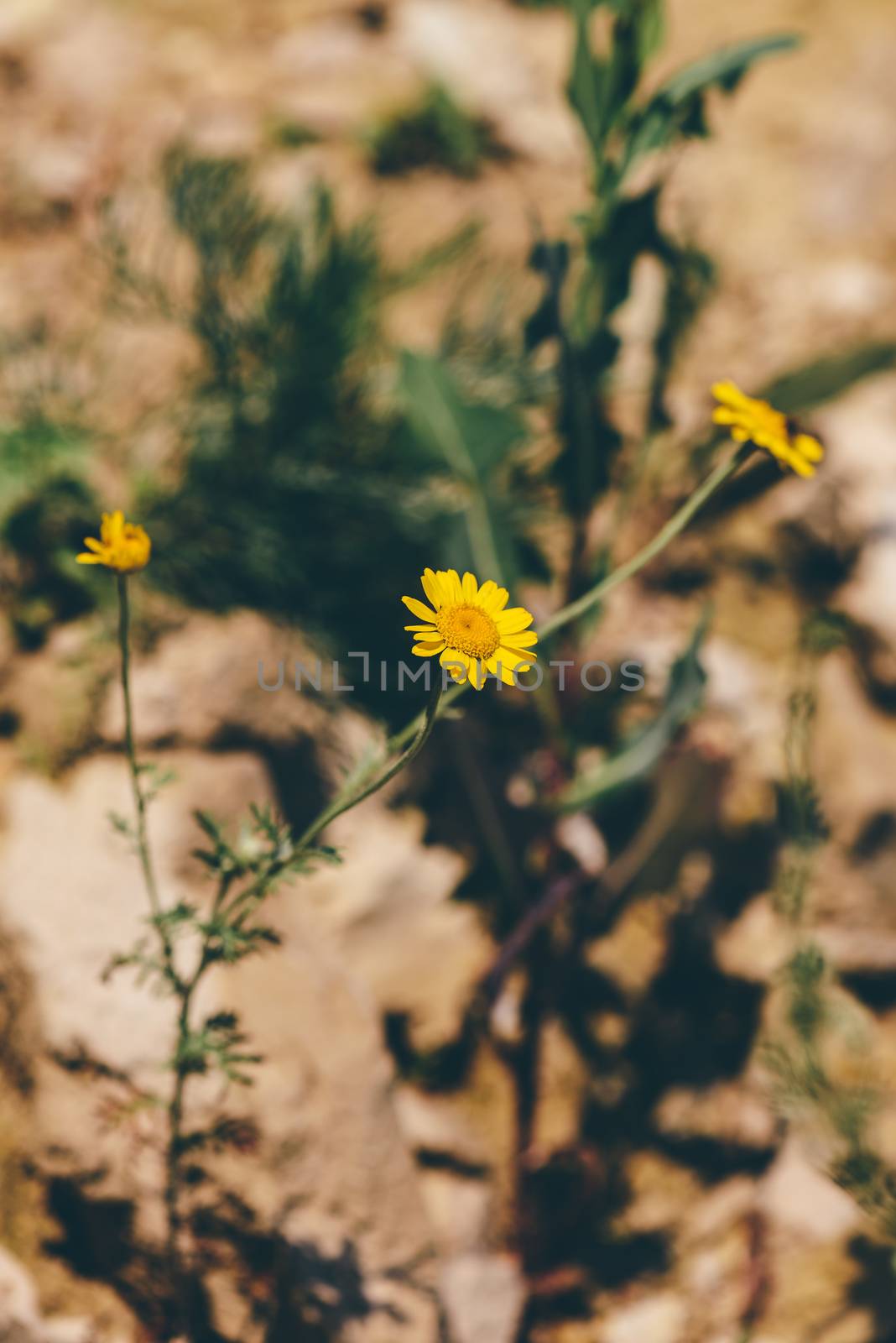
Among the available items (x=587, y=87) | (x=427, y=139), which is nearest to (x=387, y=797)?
(x=587, y=87)

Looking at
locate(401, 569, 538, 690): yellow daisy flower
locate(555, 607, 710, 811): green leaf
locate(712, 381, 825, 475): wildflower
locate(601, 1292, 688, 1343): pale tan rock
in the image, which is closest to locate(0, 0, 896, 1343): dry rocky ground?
locate(601, 1292, 688, 1343): pale tan rock

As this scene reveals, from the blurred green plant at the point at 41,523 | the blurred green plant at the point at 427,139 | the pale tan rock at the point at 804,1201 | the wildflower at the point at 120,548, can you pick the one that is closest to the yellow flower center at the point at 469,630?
the wildflower at the point at 120,548

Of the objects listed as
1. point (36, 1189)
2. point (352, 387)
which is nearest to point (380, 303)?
point (352, 387)

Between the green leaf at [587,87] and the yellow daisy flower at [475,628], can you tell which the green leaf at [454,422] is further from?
the yellow daisy flower at [475,628]

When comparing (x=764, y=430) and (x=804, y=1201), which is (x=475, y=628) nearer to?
(x=764, y=430)

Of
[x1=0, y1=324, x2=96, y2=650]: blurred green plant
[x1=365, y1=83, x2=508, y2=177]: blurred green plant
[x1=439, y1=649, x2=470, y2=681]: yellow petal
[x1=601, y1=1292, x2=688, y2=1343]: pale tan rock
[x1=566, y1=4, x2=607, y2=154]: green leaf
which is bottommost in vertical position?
[x1=601, y1=1292, x2=688, y2=1343]: pale tan rock

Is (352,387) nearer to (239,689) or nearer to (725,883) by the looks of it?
(239,689)

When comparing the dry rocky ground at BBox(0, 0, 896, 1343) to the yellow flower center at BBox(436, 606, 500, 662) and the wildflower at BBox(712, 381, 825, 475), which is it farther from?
the wildflower at BBox(712, 381, 825, 475)
